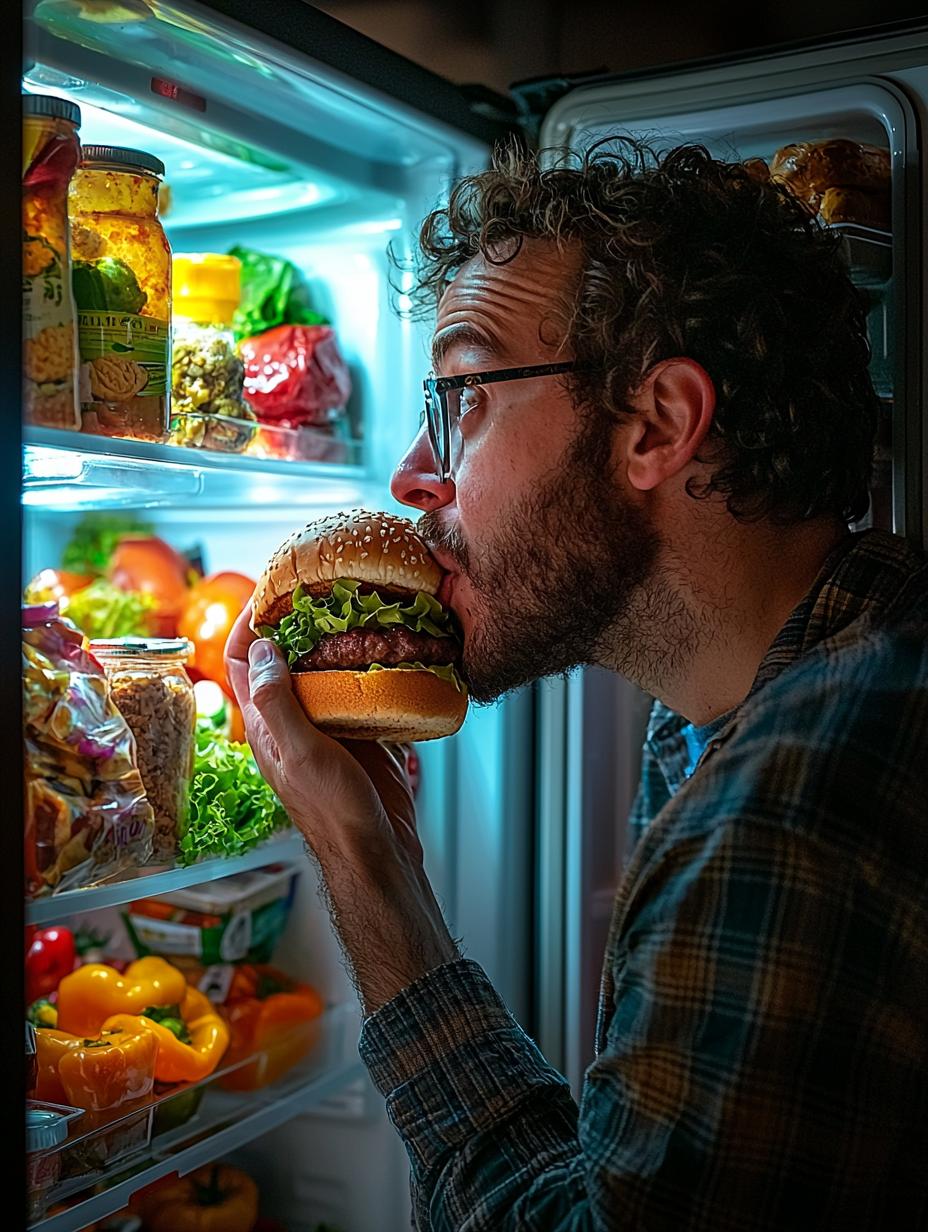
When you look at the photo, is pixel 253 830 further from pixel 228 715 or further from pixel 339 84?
pixel 339 84

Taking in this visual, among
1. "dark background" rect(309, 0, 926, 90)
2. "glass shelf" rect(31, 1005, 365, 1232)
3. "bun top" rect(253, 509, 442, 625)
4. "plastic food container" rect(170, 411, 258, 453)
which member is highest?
"dark background" rect(309, 0, 926, 90)

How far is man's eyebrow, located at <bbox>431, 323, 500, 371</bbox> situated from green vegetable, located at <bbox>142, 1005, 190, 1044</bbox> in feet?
2.86

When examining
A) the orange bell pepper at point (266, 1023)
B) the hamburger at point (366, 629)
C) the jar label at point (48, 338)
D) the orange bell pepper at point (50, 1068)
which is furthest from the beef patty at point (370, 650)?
the orange bell pepper at point (266, 1023)

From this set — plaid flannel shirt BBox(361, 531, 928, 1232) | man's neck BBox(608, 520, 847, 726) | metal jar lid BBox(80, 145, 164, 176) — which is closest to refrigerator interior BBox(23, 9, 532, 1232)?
metal jar lid BBox(80, 145, 164, 176)

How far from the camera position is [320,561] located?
1.35 metres

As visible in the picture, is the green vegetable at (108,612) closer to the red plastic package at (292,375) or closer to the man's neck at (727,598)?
the red plastic package at (292,375)

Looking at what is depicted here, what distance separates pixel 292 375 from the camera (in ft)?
5.39

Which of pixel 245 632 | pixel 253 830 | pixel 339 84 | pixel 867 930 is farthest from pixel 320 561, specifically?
pixel 867 930

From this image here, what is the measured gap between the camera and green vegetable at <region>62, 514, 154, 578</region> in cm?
195

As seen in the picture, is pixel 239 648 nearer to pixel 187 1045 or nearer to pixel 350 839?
pixel 350 839

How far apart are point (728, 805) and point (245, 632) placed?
2.27ft

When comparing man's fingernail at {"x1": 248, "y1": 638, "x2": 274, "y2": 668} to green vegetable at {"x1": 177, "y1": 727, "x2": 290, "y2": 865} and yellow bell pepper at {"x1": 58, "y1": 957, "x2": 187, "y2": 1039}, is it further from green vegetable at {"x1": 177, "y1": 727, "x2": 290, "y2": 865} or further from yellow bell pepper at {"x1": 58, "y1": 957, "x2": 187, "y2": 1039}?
yellow bell pepper at {"x1": 58, "y1": 957, "x2": 187, "y2": 1039}

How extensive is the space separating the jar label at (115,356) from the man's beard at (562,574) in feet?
1.20

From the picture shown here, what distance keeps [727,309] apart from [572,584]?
338 millimetres
